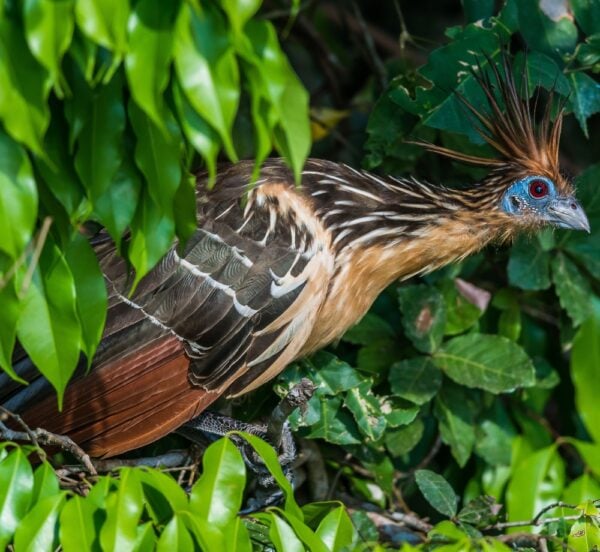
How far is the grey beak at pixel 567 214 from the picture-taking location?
3.90 m

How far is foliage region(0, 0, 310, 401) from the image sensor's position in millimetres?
1931

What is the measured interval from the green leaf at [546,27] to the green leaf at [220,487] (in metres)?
2.04

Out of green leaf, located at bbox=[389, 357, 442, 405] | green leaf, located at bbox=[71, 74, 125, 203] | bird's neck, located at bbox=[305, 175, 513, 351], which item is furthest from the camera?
green leaf, located at bbox=[389, 357, 442, 405]

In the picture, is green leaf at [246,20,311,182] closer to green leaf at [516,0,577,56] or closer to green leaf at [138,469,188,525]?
green leaf at [138,469,188,525]

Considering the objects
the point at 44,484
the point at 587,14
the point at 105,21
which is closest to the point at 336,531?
the point at 44,484

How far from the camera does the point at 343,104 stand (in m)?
5.25

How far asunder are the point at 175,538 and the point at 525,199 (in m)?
2.11

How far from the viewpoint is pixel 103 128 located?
84.3 inches

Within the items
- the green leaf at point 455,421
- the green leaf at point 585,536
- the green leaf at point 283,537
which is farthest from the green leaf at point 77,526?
the green leaf at point 455,421

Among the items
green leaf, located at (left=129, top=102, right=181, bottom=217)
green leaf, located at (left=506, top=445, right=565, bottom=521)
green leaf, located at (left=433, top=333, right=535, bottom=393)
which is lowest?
green leaf, located at (left=506, top=445, right=565, bottom=521)

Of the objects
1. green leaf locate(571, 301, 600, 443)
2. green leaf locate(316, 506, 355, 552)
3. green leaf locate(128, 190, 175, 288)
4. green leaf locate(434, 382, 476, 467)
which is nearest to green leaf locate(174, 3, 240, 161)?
green leaf locate(128, 190, 175, 288)

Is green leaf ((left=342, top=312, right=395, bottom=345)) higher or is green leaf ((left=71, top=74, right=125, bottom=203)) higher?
green leaf ((left=71, top=74, right=125, bottom=203))

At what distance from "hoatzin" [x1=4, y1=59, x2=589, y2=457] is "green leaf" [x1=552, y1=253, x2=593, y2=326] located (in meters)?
0.35

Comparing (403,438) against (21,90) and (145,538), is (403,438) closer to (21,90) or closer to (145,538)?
(145,538)
